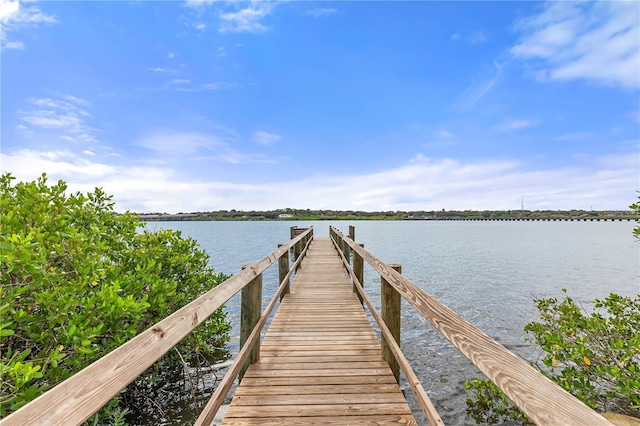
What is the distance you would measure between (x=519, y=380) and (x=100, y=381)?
1.30 meters

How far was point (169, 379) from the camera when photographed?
199 inches

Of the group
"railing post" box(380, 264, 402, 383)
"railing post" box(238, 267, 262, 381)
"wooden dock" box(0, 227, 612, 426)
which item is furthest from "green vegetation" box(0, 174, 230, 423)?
"railing post" box(380, 264, 402, 383)

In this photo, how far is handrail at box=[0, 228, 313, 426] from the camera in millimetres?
726

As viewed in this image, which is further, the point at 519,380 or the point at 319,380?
the point at 319,380

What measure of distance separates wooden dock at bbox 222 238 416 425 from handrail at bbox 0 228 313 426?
144 centimetres

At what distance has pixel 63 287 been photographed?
2553 mm

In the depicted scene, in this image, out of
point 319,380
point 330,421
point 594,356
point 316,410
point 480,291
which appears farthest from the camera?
point 480,291

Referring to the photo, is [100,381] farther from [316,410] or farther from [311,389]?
[311,389]

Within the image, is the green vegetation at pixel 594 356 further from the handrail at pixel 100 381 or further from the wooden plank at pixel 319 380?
the handrail at pixel 100 381

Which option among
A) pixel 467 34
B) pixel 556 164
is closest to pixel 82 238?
pixel 467 34

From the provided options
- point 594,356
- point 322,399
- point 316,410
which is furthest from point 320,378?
point 594,356

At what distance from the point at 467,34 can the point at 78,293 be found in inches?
1319

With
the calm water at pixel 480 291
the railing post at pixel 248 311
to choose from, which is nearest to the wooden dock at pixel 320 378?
the railing post at pixel 248 311

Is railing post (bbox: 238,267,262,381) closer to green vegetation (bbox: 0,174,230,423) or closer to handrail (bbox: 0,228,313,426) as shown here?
green vegetation (bbox: 0,174,230,423)
